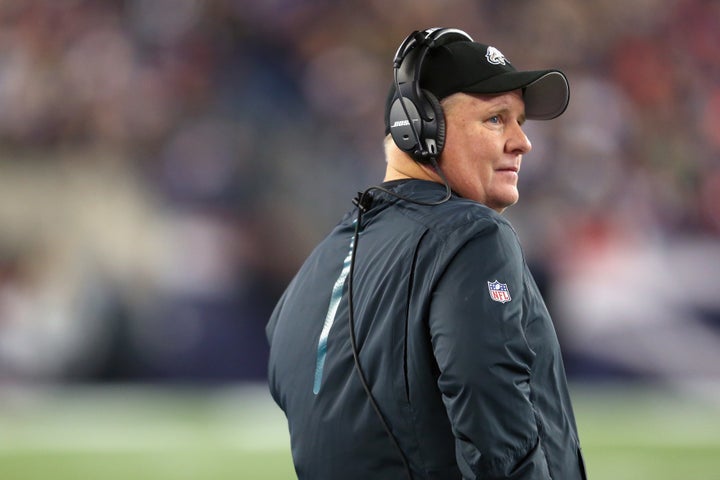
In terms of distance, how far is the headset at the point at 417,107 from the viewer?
1.98 metres

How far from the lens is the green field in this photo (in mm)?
5730

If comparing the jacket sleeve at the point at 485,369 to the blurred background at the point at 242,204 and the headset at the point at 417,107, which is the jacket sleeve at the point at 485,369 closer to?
the headset at the point at 417,107

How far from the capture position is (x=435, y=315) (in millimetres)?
1720

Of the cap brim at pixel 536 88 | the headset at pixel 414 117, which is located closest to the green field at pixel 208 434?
the cap brim at pixel 536 88

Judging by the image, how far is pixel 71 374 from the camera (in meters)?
7.22

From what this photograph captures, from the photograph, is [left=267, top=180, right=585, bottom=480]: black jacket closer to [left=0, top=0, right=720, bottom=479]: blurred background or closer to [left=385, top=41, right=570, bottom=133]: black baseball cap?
[left=385, top=41, right=570, bottom=133]: black baseball cap

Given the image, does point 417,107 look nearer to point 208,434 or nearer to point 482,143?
point 482,143

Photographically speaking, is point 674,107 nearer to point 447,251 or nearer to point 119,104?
point 119,104

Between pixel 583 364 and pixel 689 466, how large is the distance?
180 cm

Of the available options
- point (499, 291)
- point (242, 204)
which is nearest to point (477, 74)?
point (499, 291)

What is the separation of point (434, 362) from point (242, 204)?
5854mm

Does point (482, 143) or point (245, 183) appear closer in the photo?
point (482, 143)

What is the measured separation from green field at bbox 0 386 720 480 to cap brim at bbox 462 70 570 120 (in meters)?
3.69

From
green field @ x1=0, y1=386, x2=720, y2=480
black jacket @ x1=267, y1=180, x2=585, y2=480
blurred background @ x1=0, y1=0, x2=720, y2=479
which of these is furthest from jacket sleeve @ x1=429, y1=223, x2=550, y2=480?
blurred background @ x1=0, y1=0, x2=720, y2=479
